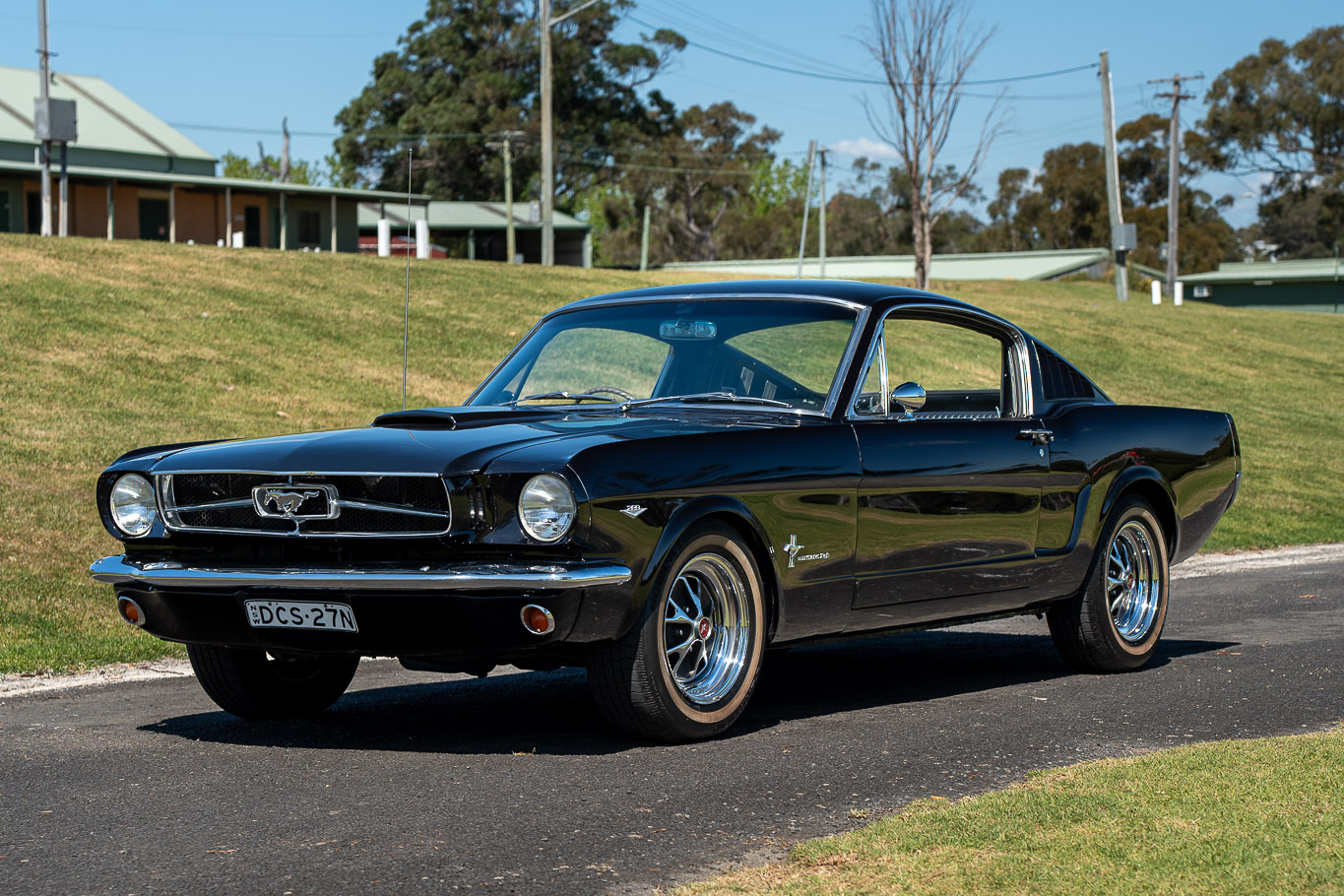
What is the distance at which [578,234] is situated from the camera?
71375 millimetres

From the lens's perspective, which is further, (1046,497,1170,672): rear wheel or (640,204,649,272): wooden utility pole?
(640,204,649,272): wooden utility pole

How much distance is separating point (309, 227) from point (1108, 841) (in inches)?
2044

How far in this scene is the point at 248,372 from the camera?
60.9 feet

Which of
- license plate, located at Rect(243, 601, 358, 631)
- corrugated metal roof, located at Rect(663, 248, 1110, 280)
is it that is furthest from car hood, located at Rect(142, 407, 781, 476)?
corrugated metal roof, located at Rect(663, 248, 1110, 280)

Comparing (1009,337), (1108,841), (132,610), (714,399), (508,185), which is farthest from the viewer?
(508,185)

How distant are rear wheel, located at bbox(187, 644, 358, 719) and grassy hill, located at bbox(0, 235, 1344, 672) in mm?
2242

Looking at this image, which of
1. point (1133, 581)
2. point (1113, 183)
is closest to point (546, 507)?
point (1133, 581)

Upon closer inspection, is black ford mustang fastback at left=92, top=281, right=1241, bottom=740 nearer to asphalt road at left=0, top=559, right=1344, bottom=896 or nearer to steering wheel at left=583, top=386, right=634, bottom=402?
steering wheel at left=583, top=386, right=634, bottom=402

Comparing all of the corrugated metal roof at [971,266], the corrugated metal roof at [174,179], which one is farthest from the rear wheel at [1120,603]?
the corrugated metal roof at [971,266]

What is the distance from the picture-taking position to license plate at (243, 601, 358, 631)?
202 inches

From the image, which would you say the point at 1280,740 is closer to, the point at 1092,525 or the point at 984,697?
the point at 984,697

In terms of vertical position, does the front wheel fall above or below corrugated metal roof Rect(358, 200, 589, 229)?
below

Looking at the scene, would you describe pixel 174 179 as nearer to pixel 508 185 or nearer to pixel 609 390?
pixel 508 185

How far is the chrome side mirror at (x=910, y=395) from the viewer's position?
6.18 meters
